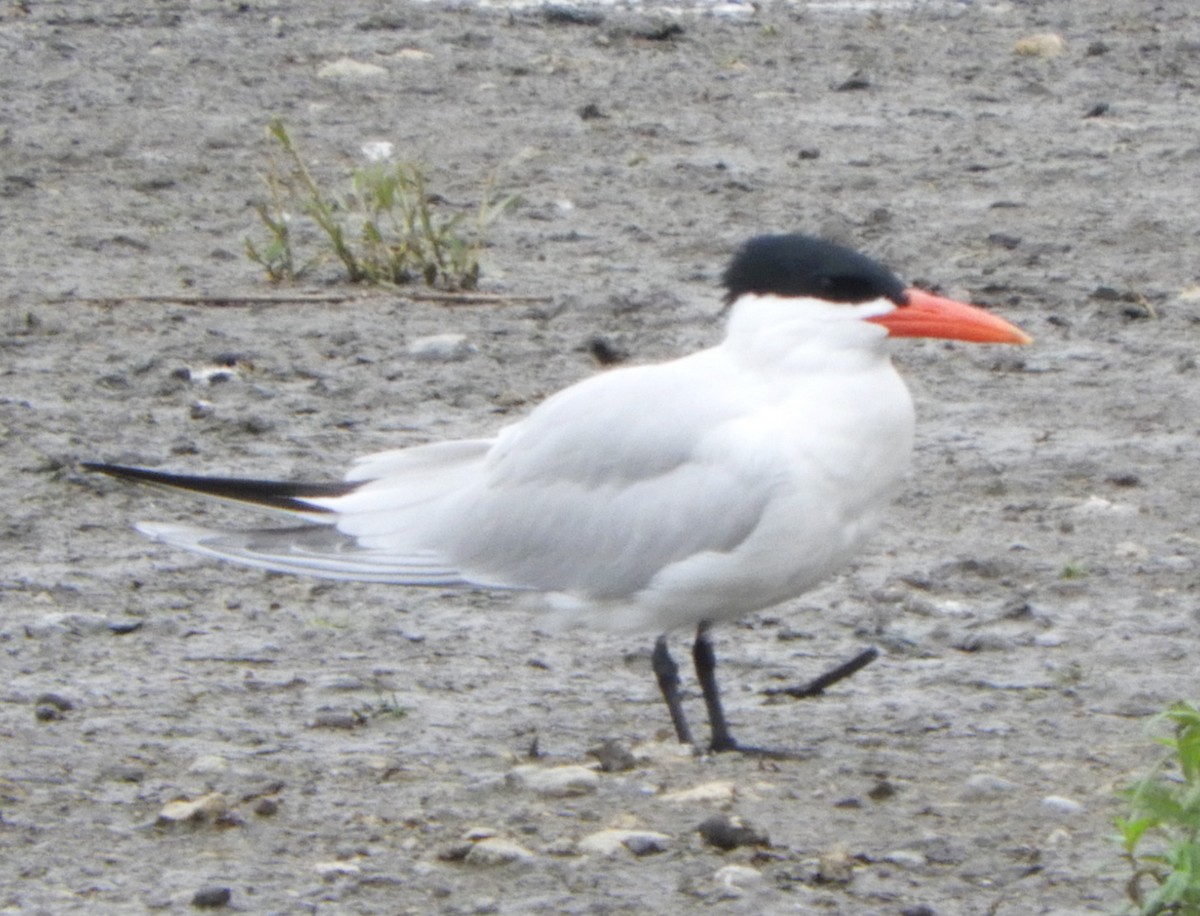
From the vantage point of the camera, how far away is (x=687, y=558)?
387 centimetres

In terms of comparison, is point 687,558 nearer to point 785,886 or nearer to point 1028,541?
point 785,886

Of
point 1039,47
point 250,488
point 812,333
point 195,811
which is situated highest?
point 812,333

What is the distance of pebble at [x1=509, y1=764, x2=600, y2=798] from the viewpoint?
11.5 ft

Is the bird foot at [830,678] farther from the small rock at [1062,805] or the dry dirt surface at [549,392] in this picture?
the small rock at [1062,805]

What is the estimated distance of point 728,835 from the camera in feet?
10.7

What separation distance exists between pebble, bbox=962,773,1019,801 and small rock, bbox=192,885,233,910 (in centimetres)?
116

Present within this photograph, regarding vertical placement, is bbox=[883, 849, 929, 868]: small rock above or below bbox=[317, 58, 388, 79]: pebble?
above

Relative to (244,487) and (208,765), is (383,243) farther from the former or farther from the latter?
(208,765)

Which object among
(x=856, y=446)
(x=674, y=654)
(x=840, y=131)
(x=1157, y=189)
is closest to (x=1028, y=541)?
(x=674, y=654)

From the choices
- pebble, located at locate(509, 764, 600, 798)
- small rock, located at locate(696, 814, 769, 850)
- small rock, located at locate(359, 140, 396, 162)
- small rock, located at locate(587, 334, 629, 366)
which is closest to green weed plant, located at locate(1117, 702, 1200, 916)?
small rock, located at locate(696, 814, 769, 850)

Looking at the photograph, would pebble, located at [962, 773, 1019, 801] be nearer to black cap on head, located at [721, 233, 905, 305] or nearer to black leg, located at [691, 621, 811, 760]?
black leg, located at [691, 621, 811, 760]

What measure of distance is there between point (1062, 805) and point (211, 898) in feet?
4.20

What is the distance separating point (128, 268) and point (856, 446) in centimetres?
369

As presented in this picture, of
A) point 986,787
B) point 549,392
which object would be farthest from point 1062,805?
point 549,392
